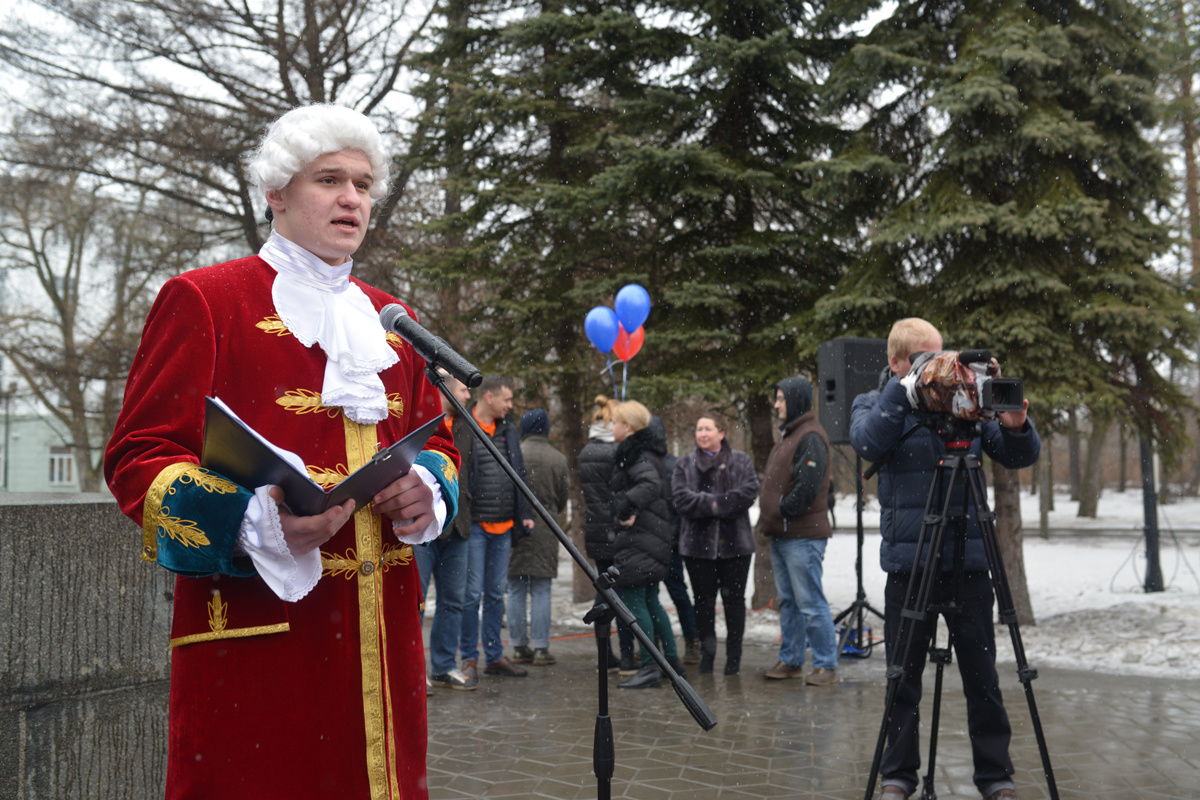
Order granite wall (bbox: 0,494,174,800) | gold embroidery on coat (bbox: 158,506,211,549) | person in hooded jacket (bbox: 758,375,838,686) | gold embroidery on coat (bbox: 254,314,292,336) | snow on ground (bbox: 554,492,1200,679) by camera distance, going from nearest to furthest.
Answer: gold embroidery on coat (bbox: 158,506,211,549) < gold embroidery on coat (bbox: 254,314,292,336) < granite wall (bbox: 0,494,174,800) < person in hooded jacket (bbox: 758,375,838,686) < snow on ground (bbox: 554,492,1200,679)

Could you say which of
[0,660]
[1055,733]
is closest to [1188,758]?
[1055,733]

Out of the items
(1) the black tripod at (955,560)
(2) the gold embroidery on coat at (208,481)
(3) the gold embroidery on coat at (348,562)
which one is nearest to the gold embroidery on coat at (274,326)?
(2) the gold embroidery on coat at (208,481)

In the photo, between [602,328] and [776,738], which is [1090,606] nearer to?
[602,328]

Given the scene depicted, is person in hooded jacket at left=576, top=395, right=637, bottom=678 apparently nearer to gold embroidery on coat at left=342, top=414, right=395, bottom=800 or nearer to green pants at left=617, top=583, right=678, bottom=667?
green pants at left=617, top=583, right=678, bottom=667

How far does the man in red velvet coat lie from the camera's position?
76.7 inches

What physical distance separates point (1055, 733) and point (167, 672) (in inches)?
204

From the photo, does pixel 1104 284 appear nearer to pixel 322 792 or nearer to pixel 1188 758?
pixel 1188 758

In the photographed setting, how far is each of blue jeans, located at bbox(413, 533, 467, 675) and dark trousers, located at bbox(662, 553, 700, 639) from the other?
190 centimetres

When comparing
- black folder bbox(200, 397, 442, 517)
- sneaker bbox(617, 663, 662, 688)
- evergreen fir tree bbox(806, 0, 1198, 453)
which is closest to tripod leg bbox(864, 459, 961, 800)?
black folder bbox(200, 397, 442, 517)

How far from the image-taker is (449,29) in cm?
1280

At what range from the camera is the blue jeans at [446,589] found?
7.70m

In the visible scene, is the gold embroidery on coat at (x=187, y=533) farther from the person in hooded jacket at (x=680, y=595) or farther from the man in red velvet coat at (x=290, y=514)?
the person in hooded jacket at (x=680, y=595)

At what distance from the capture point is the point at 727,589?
26.6ft

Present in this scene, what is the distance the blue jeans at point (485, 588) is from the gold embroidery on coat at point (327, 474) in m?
5.78
